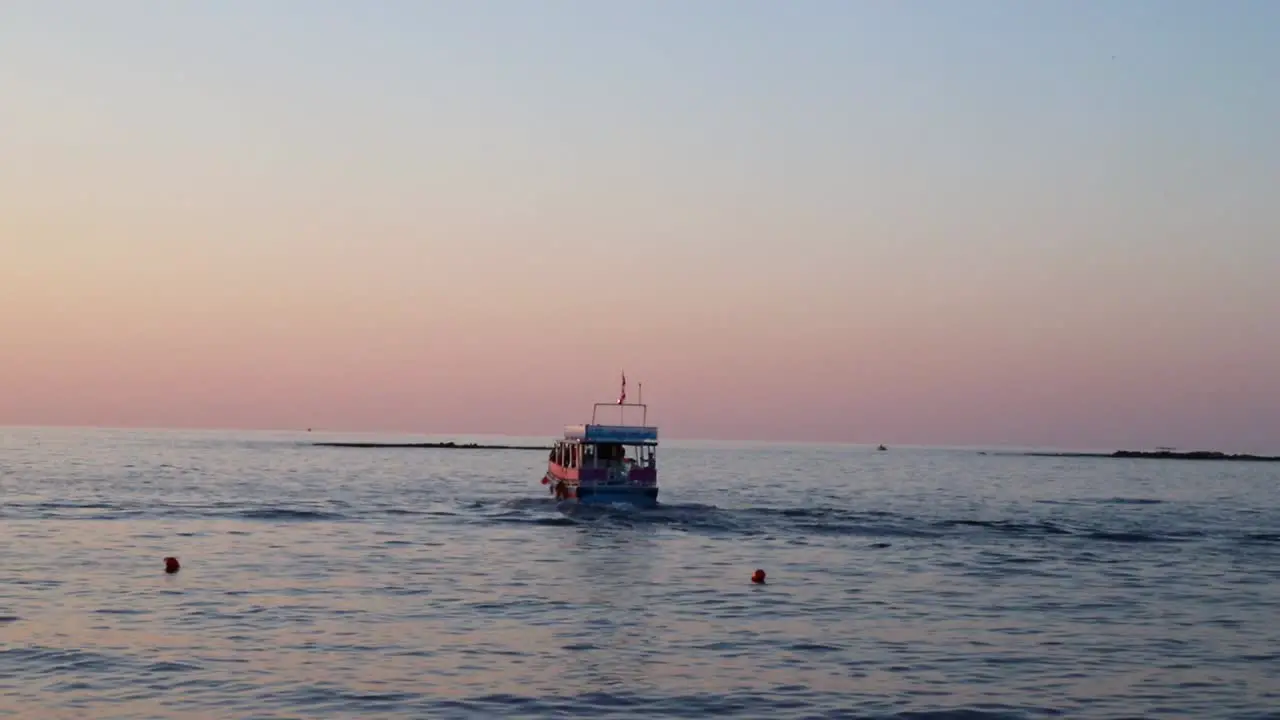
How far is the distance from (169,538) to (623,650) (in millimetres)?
→ 30828

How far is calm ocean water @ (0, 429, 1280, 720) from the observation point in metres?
24.4

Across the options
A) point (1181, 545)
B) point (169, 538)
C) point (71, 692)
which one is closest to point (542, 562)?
point (169, 538)

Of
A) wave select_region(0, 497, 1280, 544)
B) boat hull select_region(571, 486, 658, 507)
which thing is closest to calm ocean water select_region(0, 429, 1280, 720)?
wave select_region(0, 497, 1280, 544)

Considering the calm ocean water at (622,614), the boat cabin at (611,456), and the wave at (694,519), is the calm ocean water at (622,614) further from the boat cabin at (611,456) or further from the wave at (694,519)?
the boat cabin at (611,456)

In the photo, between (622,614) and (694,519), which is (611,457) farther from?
(622,614)

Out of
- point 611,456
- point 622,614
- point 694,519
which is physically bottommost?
point 622,614

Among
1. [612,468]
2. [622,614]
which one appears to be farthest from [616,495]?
[622,614]

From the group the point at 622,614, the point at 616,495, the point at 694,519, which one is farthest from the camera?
the point at 616,495

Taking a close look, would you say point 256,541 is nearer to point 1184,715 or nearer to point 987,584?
point 987,584

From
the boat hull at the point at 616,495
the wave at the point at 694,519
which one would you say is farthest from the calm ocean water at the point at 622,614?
the boat hull at the point at 616,495

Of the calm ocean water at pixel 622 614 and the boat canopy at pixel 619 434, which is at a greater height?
the boat canopy at pixel 619 434

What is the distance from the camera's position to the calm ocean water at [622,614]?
24.4m

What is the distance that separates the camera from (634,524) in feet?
209

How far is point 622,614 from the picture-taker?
1371 inches
